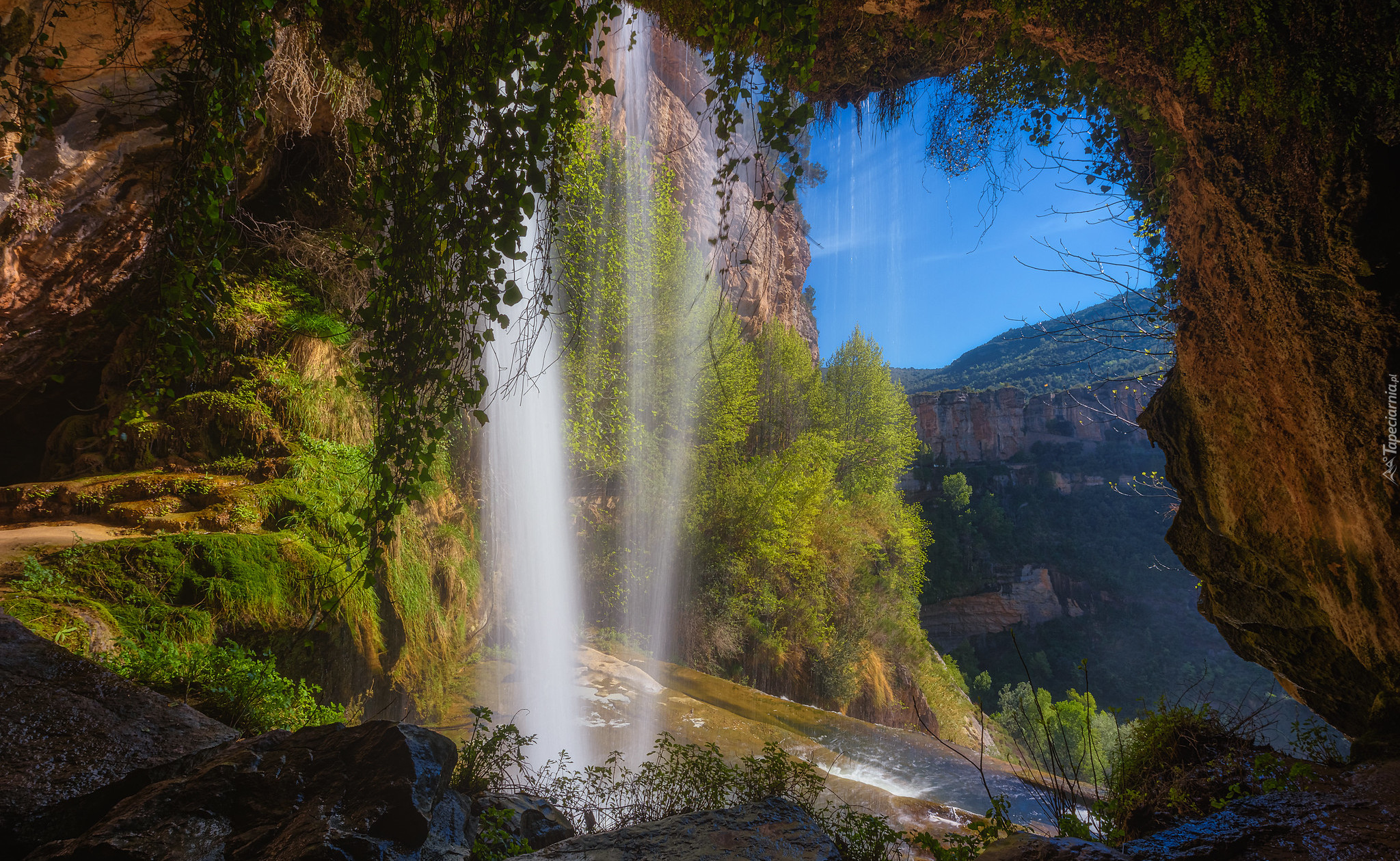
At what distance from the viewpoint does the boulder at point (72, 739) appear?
1701 millimetres

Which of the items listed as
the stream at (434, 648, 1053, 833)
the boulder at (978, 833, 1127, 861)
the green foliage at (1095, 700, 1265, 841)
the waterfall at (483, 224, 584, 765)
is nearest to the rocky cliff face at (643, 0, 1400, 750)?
the green foliage at (1095, 700, 1265, 841)

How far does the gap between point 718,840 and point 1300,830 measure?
1740 mm

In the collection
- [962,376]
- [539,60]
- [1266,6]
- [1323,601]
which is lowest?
[1323,601]

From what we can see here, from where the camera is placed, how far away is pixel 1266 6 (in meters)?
1.83

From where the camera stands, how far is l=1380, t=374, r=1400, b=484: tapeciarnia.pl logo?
173 centimetres

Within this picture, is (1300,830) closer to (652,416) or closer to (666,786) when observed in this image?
(666,786)

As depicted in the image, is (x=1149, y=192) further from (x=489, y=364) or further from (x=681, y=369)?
(x=681, y=369)

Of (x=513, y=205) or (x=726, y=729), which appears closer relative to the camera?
(x=513, y=205)

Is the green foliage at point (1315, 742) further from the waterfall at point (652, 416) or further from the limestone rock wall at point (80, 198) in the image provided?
the waterfall at point (652, 416)

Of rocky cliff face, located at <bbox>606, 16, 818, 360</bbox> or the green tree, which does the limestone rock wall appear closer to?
rocky cliff face, located at <bbox>606, 16, 818, 360</bbox>

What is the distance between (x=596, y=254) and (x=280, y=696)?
9395mm

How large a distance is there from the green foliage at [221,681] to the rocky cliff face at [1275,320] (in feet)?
12.8

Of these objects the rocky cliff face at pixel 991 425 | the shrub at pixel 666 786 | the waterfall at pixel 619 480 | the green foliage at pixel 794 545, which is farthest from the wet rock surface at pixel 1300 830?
the rocky cliff face at pixel 991 425

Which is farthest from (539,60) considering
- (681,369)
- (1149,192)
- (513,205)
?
(681,369)
